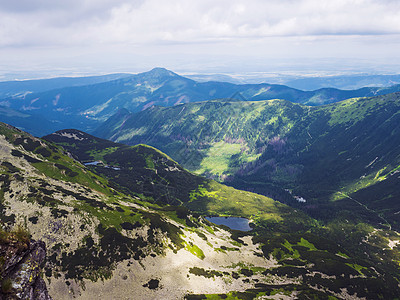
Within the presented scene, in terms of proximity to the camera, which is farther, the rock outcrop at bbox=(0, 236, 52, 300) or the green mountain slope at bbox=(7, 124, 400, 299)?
the green mountain slope at bbox=(7, 124, 400, 299)

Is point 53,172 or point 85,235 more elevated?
point 53,172

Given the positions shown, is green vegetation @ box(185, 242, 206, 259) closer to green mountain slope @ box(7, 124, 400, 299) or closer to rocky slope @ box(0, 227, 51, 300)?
green mountain slope @ box(7, 124, 400, 299)

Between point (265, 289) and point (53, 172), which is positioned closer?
point (265, 289)

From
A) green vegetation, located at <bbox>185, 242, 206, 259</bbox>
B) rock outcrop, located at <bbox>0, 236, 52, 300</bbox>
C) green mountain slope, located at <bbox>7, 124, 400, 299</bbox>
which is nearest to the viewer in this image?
rock outcrop, located at <bbox>0, 236, 52, 300</bbox>

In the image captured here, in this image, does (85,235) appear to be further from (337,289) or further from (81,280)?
(337,289)

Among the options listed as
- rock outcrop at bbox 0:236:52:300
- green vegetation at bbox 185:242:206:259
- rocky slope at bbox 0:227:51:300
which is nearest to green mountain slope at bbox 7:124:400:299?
green vegetation at bbox 185:242:206:259

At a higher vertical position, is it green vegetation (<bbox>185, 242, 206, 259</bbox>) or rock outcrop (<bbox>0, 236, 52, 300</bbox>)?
rock outcrop (<bbox>0, 236, 52, 300</bbox>)

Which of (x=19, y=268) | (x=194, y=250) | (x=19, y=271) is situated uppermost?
(x=19, y=268)

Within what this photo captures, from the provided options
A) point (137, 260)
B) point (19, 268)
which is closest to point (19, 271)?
point (19, 268)

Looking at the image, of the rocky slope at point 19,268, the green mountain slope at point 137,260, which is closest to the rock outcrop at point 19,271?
the rocky slope at point 19,268

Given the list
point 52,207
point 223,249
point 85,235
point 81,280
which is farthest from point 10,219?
point 223,249

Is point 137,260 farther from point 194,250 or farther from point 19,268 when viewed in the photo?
point 19,268
